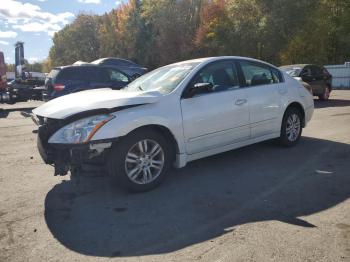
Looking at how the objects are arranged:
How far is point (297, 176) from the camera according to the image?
511 cm

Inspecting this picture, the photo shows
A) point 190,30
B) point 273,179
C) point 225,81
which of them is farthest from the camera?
point 190,30

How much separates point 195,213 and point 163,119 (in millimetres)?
1297

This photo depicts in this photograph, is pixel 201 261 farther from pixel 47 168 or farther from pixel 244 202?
pixel 47 168

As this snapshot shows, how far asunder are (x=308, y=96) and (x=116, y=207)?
14.6ft

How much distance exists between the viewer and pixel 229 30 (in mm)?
36000

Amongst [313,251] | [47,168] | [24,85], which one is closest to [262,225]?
[313,251]

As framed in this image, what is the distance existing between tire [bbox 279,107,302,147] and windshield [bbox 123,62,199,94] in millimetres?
2076

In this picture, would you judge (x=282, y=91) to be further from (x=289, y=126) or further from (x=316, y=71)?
(x=316, y=71)

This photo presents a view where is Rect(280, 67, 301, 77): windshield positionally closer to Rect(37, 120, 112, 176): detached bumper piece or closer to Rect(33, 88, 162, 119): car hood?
Rect(33, 88, 162, 119): car hood

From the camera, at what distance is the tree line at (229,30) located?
101 feet

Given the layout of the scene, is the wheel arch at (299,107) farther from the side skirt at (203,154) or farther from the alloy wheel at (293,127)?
the side skirt at (203,154)

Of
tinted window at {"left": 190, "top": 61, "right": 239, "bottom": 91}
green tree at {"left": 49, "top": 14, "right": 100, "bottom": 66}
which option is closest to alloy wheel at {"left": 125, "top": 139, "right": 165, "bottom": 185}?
tinted window at {"left": 190, "top": 61, "right": 239, "bottom": 91}

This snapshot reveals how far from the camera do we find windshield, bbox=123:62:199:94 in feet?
16.9

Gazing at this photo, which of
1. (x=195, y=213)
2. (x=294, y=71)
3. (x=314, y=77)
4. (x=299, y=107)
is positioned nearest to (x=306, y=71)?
(x=314, y=77)
